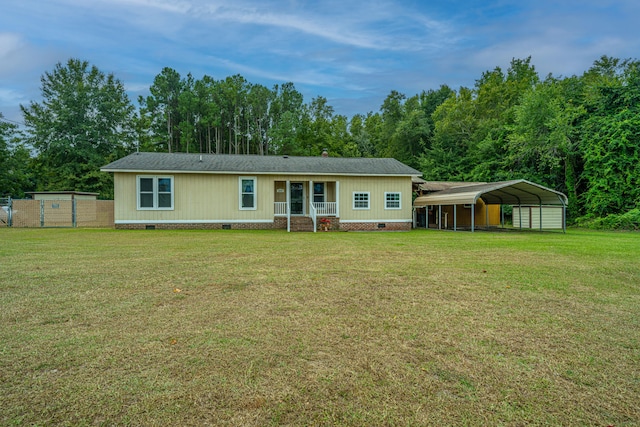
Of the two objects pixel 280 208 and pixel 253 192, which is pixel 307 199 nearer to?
pixel 280 208

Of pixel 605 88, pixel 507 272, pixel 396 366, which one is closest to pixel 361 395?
pixel 396 366

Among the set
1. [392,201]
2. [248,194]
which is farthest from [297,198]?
[392,201]

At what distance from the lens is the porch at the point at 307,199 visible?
16953 millimetres

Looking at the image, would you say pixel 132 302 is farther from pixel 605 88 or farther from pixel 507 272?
pixel 605 88

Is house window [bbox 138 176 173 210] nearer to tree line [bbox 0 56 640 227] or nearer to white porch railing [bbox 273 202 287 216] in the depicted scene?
white porch railing [bbox 273 202 287 216]

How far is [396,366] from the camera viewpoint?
103 inches

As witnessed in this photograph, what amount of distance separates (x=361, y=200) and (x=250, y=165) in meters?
5.85

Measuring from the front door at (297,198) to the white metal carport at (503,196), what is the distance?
6725 millimetres

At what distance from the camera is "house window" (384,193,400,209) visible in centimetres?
1797

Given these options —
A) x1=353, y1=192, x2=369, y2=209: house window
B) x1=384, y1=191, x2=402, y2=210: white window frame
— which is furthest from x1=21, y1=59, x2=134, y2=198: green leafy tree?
x1=384, y1=191, x2=402, y2=210: white window frame

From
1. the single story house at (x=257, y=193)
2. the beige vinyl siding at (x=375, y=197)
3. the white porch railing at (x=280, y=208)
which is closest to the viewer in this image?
the single story house at (x=257, y=193)

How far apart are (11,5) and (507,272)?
18689 mm

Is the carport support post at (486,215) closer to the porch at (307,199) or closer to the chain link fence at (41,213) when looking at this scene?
the porch at (307,199)

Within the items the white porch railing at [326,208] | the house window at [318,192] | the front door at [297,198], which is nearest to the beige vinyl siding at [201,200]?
the front door at [297,198]
